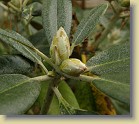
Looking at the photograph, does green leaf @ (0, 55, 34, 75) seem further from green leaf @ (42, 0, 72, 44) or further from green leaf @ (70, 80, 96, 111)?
green leaf @ (70, 80, 96, 111)

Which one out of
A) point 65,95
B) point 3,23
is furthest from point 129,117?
point 3,23

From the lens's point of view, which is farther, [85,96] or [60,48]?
[85,96]

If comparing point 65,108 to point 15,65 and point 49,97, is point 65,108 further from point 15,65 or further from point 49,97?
point 15,65

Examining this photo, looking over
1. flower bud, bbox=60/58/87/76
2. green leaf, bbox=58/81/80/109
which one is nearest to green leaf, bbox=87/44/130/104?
flower bud, bbox=60/58/87/76

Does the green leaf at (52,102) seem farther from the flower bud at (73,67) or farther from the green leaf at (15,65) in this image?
the flower bud at (73,67)

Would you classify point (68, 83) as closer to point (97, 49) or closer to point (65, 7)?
point (97, 49)

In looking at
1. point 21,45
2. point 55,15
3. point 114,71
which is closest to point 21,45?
point 21,45

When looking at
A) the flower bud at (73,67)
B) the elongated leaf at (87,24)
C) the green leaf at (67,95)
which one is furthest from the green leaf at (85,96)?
the flower bud at (73,67)
